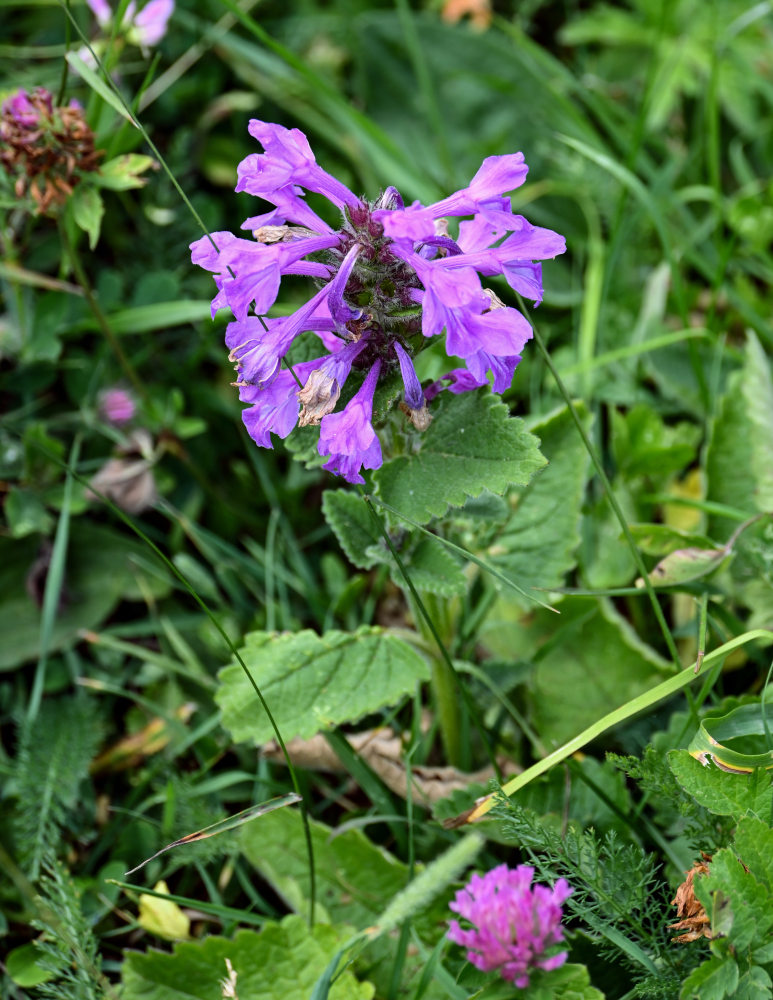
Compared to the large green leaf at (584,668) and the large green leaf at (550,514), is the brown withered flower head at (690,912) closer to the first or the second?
the large green leaf at (584,668)

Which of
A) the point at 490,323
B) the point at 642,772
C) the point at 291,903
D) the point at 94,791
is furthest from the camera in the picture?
the point at 94,791

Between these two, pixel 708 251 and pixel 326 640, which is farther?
pixel 708 251

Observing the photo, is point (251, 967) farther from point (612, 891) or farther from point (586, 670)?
point (586, 670)

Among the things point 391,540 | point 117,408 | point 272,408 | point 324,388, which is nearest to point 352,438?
point 324,388

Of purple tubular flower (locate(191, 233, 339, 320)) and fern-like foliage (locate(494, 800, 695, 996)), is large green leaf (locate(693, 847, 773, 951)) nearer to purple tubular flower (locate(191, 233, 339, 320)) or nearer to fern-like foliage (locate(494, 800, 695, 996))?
fern-like foliage (locate(494, 800, 695, 996))

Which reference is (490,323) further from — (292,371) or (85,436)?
(85,436)

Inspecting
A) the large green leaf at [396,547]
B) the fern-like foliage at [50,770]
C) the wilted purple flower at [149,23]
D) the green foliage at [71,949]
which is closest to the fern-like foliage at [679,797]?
the large green leaf at [396,547]

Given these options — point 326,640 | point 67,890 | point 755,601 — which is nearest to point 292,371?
point 326,640
